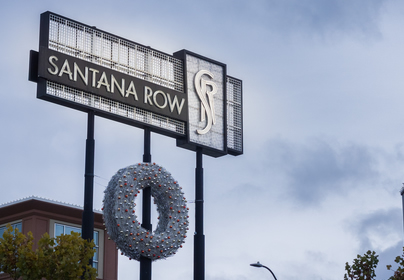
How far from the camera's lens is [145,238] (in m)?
30.2

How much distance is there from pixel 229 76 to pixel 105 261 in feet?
47.2

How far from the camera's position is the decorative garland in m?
29.8

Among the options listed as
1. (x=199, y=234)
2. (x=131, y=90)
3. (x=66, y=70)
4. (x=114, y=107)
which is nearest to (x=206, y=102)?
(x=131, y=90)

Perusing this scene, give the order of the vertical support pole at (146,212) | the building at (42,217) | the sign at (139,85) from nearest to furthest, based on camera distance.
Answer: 1. the sign at (139,85)
2. the vertical support pole at (146,212)
3. the building at (42,217)

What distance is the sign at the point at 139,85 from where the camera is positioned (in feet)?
97.3

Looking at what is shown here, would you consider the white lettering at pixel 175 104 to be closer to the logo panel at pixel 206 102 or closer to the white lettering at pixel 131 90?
the logo panel at pixel 206 102

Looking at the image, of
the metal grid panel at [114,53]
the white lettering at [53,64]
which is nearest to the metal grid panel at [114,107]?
the white lettering at [53,64]

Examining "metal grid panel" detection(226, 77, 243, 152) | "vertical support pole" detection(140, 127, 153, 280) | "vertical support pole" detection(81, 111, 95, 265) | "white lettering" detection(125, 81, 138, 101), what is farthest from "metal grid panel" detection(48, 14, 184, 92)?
"metal grid panel" detection(226, 77, 243, 152)

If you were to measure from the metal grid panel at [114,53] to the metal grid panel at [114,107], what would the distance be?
1.36m

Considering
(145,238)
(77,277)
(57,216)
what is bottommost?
(77,277)

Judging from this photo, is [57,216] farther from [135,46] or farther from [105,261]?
[135,46]

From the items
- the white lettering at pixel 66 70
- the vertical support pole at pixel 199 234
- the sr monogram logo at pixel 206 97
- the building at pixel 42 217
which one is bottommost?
the vertical support pole at pixel 199 234

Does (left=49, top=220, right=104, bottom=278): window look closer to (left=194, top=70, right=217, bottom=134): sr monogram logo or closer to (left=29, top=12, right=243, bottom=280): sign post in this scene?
(left=29, top=12, right=243, bottom=280): sign post

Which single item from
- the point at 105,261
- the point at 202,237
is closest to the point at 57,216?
the point at 105,261
